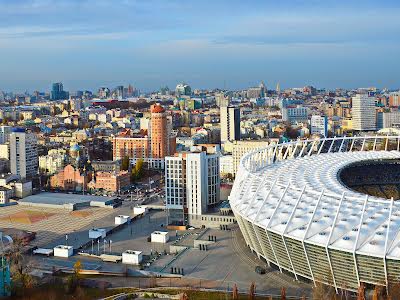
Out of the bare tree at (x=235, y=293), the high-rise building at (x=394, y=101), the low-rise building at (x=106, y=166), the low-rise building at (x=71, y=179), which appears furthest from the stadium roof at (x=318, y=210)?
the high-rise building at (x=394, y=101)

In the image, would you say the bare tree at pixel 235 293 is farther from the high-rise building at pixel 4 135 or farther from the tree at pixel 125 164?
the high-rise building at pixel 4 135

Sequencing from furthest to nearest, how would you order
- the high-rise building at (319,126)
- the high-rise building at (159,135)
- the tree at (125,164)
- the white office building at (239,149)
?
1. the high-rise building at (319,126)
2. the high-rise building at (159,135)
3. the tree at (125,164)
4. the white office building at (239,149)

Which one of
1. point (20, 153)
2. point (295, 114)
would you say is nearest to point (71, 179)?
point (20, 153)

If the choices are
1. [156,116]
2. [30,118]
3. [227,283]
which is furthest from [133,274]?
[30,118]

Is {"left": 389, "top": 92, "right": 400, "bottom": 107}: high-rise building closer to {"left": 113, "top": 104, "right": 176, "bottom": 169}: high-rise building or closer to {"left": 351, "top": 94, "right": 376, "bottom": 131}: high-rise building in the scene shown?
{"left": 351, "top": 94, "right": 376, "bottom": 131}: high-rise building

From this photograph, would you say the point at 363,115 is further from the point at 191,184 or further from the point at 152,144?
the point at 191,184

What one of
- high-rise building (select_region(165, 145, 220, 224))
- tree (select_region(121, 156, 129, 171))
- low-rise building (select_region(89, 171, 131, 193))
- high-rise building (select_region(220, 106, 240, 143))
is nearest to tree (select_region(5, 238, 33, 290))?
high-rise building (select_region(165, 145, 220, 224))

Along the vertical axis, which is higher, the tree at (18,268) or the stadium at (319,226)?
the stadium at (319,226)

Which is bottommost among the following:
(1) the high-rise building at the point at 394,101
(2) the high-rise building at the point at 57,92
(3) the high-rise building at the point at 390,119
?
(3) the high-rise building at the point at 390,119
